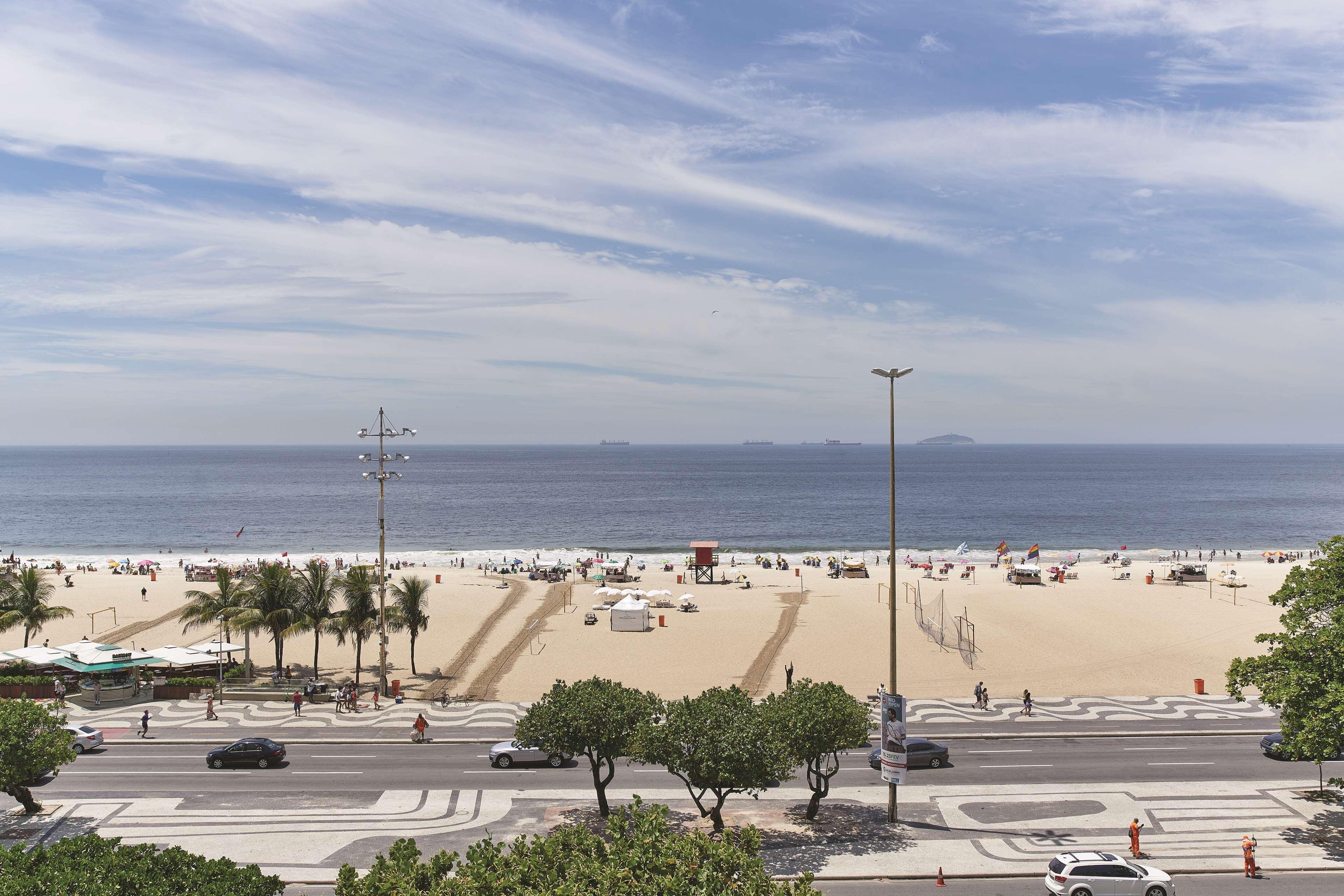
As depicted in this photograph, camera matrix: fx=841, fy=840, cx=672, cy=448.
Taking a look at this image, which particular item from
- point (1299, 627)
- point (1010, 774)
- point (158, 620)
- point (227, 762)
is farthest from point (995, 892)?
point (158, 620)

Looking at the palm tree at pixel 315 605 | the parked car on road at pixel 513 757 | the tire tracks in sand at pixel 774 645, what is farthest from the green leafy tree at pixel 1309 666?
the palm tree at pixel 315 605

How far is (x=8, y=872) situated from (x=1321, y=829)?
1168 inches

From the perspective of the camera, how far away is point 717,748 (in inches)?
813

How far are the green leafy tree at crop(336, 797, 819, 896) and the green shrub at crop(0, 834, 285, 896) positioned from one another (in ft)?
6.93

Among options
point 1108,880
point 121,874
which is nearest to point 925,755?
point 1108,880

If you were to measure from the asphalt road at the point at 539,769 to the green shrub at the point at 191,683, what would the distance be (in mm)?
6824

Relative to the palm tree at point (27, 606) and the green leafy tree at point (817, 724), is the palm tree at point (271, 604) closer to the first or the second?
the palm tree at point (27, 606)

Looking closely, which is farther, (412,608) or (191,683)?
(412,608)

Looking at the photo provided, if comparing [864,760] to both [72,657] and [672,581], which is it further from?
[672,581]

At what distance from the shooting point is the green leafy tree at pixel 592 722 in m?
22.7

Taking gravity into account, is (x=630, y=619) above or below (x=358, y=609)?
below

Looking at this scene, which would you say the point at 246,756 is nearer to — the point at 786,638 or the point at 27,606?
the point at 27,606

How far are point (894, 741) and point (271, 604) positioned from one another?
1171 inches

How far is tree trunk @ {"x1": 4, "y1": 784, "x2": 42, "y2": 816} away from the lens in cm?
2277
